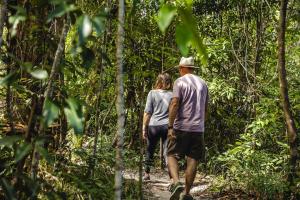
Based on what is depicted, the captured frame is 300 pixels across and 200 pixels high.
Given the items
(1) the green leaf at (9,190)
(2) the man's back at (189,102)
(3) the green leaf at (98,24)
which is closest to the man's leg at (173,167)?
(2) the man's back at (189,102)

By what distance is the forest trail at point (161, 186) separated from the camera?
7222 mm

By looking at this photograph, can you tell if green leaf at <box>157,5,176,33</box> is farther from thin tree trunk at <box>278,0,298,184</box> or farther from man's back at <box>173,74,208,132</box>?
thin tree trunk at <box>278,0,298,184</box>

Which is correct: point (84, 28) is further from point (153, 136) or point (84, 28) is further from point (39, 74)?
point (153, 136)

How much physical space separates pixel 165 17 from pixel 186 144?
16.1 feet

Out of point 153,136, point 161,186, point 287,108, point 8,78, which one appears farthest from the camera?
point 153,136

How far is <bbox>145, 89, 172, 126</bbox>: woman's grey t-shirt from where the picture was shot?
→ 8055mm

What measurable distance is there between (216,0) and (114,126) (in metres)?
3.28

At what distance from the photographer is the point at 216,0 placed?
1024 cm

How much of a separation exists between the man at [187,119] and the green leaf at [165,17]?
470cm

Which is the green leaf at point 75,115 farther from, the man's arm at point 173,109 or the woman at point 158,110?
the woman at point 158,110

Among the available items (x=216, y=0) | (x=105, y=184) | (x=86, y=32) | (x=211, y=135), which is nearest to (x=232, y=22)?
(x=216, y=0)

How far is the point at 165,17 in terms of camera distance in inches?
58.1

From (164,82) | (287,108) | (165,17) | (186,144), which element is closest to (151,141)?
(164,82)

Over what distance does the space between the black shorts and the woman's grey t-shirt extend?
5.48 feet
